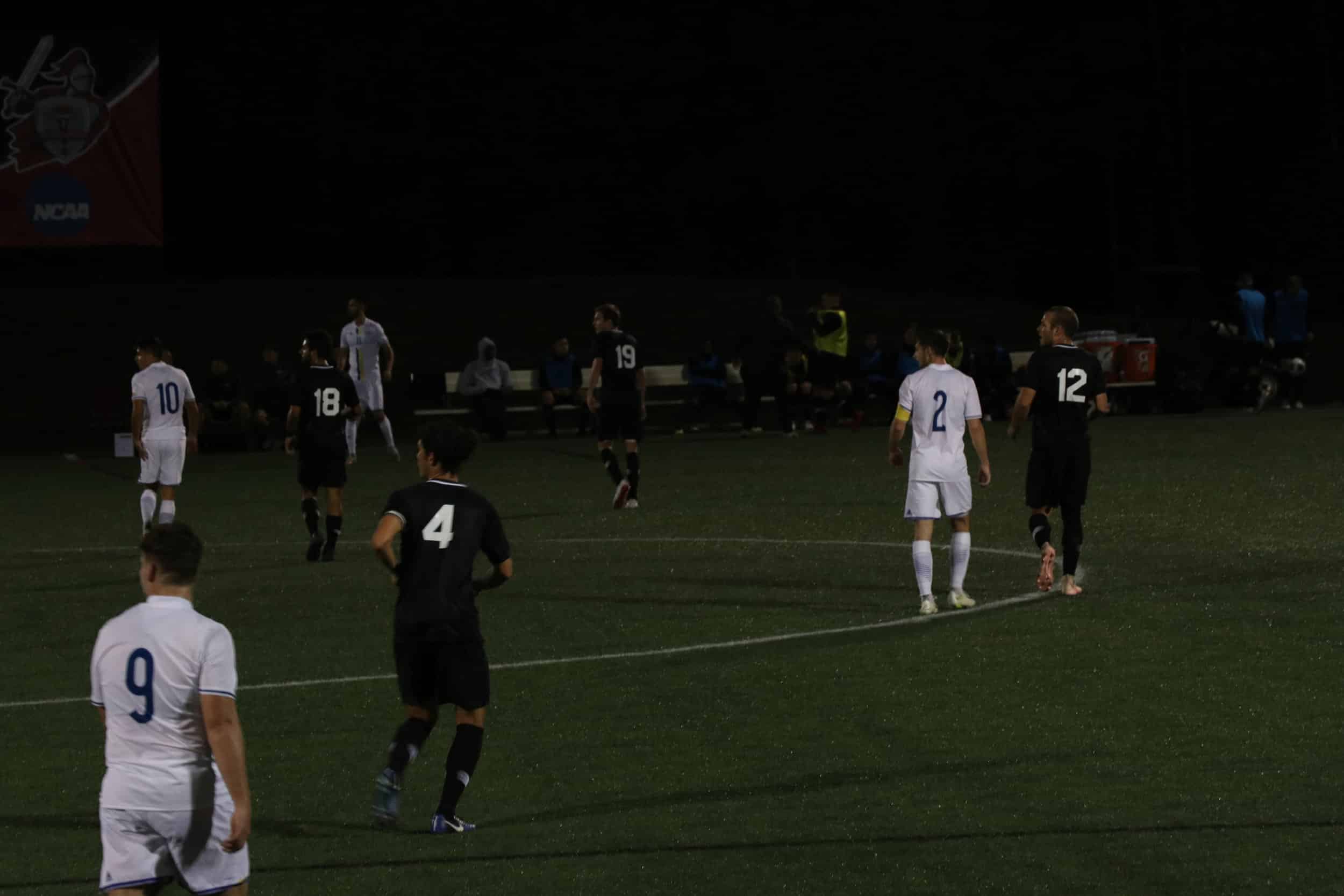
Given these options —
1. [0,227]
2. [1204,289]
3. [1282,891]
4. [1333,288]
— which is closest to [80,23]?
[0,227]

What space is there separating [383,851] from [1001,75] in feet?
108

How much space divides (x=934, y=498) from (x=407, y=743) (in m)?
5.70

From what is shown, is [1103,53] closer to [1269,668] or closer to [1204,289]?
[1204,289]

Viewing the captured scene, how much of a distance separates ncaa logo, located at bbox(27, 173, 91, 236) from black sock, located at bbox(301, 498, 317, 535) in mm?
16546

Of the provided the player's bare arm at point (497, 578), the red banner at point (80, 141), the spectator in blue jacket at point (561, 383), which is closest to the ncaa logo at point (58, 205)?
the red banner at point (80, 141)

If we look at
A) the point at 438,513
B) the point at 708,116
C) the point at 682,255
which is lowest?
the point at 438,513

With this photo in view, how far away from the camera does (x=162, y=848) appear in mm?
5387

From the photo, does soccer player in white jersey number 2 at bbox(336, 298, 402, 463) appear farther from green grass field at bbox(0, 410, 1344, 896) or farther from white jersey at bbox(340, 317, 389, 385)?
green grass field at bbox(0, 410, 1344, 896)

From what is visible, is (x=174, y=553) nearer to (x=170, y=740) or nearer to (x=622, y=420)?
(x=170, y=740)

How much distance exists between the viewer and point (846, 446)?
26.5m

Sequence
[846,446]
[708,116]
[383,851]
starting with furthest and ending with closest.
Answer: [708,116], [846,446], [383,851]

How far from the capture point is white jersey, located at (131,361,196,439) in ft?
57.3

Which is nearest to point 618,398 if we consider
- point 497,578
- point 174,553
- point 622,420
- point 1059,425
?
point 622,420

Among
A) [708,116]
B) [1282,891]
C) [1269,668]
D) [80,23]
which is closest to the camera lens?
[1282,891]
